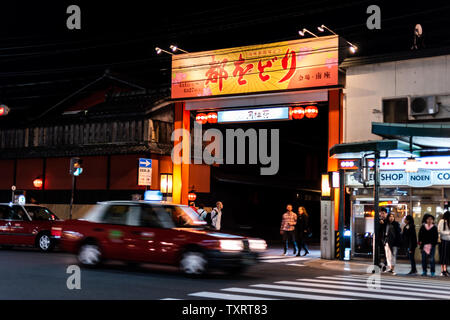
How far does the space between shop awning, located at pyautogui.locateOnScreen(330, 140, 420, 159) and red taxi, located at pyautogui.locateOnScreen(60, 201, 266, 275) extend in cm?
568

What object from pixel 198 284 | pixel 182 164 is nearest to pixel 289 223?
pixel 182 164

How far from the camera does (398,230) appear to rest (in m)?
17.8

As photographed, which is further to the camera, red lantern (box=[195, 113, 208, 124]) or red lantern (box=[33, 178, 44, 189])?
red lantern (box=[33, 178, 44, 189])

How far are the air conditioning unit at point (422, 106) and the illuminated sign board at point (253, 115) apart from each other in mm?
5083

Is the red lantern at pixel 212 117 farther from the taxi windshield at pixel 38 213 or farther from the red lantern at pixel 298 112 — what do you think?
the taxi windshield at pixel 38 213

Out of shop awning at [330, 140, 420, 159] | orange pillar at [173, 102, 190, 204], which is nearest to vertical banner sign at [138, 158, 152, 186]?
orange pillar at [173, 102, 190, 204]

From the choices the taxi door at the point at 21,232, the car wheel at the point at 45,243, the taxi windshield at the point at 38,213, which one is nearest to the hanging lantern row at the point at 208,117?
the taxi windshield at the point at 38,213

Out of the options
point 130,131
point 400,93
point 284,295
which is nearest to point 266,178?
point 130,131

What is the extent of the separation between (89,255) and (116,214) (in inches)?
51.4

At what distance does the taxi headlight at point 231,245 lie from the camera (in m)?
13.8

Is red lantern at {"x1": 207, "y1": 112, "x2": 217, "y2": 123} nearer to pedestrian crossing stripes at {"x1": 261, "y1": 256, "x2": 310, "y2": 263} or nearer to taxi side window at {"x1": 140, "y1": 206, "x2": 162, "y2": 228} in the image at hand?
pedestrian crossing stripes at {"x1": 261, "y1": 256, "x2": 310, "y2": 263}

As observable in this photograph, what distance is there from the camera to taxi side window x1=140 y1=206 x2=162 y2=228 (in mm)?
14641

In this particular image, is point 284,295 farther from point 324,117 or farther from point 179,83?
point 324,117

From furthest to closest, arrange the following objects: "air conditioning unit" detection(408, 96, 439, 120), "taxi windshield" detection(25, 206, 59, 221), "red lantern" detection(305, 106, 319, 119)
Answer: "red lantern" detection(305, 106, 319, 119) → "taxi windshield" detection(25, 206, 59, 221) → "air conditioning unit" detection(408, 96, 439, 120)
